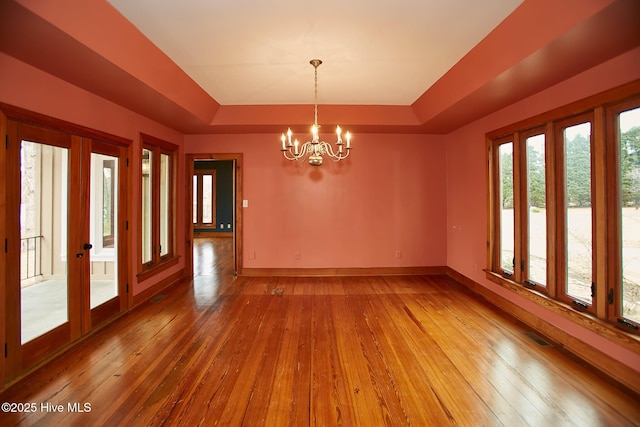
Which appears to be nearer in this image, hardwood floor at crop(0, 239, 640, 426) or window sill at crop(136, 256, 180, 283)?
hardwood floor at crop(0, 239, 640, 426)

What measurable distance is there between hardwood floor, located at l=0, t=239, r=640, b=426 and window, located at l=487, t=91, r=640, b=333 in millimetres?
636

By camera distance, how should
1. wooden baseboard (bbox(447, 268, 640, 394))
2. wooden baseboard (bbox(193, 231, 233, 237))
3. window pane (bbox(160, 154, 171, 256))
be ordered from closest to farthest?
wooden baseboard (bbox(447, 268, 640, 394))
window pane (bbox(160, 154, 171, 256))
wooden baseboard (bbox(193, 231, 233, 237))

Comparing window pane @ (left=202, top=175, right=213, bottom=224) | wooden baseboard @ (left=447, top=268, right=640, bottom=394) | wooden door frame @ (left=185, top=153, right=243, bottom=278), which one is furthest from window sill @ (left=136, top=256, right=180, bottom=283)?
window pane @ (left=202, top=175, right=213, bottom=224)

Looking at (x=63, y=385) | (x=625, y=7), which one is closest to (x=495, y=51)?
(x=625, y=7)

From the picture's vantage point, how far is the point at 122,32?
8.20 ft

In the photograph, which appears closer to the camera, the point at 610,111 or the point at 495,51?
the point at 610,111

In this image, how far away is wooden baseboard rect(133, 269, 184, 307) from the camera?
13.5ft

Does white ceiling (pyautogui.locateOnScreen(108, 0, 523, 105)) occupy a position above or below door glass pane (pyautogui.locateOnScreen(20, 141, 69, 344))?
above

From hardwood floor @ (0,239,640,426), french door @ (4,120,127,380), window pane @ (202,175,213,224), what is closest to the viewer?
hardwood floor @ (0,239,640,426)

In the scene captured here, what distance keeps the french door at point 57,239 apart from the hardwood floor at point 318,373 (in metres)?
0.26

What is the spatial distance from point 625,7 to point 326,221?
14.4 feet

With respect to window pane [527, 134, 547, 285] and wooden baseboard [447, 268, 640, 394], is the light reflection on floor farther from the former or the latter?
window pane [527, 134, 547, 285]

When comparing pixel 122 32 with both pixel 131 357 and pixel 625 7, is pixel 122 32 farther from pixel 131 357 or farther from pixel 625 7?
pixel 625 7

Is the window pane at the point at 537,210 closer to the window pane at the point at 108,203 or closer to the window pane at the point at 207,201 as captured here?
the window pane at the point at 108,203
